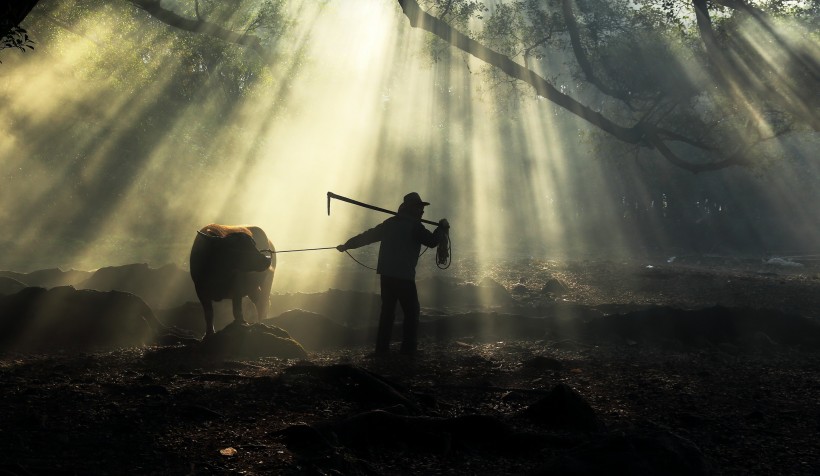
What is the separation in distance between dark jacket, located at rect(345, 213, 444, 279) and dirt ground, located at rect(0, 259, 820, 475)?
1340mm

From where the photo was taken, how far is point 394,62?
135 ft

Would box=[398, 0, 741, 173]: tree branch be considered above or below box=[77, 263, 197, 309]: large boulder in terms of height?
above

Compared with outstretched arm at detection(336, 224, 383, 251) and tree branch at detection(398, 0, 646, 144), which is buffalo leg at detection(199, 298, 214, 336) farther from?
tree branch at detection(398, 0, 646, 144)

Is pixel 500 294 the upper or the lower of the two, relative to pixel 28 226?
lower

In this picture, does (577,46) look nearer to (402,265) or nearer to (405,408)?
(402,265)

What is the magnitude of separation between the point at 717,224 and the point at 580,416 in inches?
1949

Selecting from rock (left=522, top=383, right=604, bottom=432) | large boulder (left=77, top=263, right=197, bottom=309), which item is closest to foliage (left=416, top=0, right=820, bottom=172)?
large boulder (left=77, top=263, right=197, bottom=309)

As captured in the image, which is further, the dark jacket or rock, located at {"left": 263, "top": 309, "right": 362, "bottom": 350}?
rock, located at {"left": 263, "top": 309, "right": 362, "bottom": 350}

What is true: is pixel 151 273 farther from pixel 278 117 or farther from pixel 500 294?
pixel 278 117

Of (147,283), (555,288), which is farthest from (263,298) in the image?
(555,288)

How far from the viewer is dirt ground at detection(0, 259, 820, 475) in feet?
19.7

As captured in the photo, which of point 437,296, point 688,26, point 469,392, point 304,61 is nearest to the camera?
point 469,392

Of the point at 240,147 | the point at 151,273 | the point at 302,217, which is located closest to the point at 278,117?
the point at 240,147

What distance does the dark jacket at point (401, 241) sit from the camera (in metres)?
11.5
